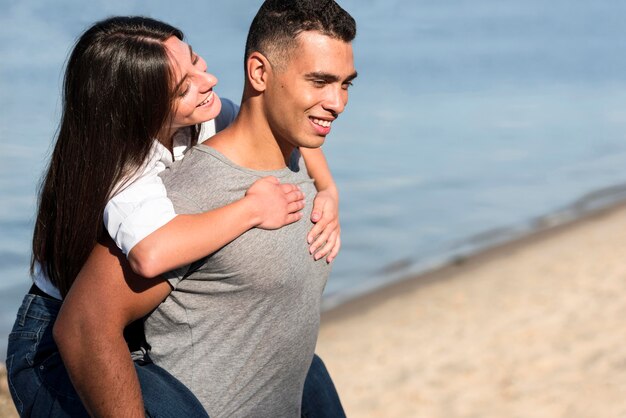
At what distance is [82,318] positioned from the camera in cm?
318

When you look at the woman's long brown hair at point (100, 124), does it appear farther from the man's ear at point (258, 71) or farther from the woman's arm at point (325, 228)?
the woman's arm at point (325, 228)

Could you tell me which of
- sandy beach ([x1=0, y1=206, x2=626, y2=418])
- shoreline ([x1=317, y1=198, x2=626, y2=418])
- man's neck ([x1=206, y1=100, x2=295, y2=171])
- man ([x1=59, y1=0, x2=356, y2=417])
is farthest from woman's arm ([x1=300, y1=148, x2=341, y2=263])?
shoreline ([x1=317, y1=198, x2=626, y2=418])

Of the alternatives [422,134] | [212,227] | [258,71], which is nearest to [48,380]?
[212,227]

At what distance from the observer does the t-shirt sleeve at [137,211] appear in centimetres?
314

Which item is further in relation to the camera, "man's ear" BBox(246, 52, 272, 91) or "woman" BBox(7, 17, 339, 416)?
"man's ear" BBox(246, 52, 272, 91)

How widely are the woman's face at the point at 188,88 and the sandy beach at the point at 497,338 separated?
2077mm

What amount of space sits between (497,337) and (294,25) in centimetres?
582

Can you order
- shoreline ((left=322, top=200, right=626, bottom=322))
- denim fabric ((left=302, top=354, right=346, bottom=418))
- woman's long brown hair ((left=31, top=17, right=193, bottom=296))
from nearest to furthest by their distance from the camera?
1. woman's long brown hair ((left=31, top=17, right=193, bottom=296))
2. denim fabric ((left=302, top=354, right=346, bottom=418))
3. shoreline ((left=322, top=200, right=626, bottom=322))

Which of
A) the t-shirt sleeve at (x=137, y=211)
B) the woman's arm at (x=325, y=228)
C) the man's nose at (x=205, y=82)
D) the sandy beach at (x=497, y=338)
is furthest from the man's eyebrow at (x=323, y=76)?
the sandy beach at (x=497, y=338)

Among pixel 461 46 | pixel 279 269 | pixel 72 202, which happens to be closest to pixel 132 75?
pixel 72 202

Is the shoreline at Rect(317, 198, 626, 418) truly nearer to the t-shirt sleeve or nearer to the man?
the man

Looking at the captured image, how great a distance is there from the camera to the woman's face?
3475mm

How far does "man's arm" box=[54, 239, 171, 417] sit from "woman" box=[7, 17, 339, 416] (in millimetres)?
97

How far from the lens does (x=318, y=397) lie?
3965 millimetres
